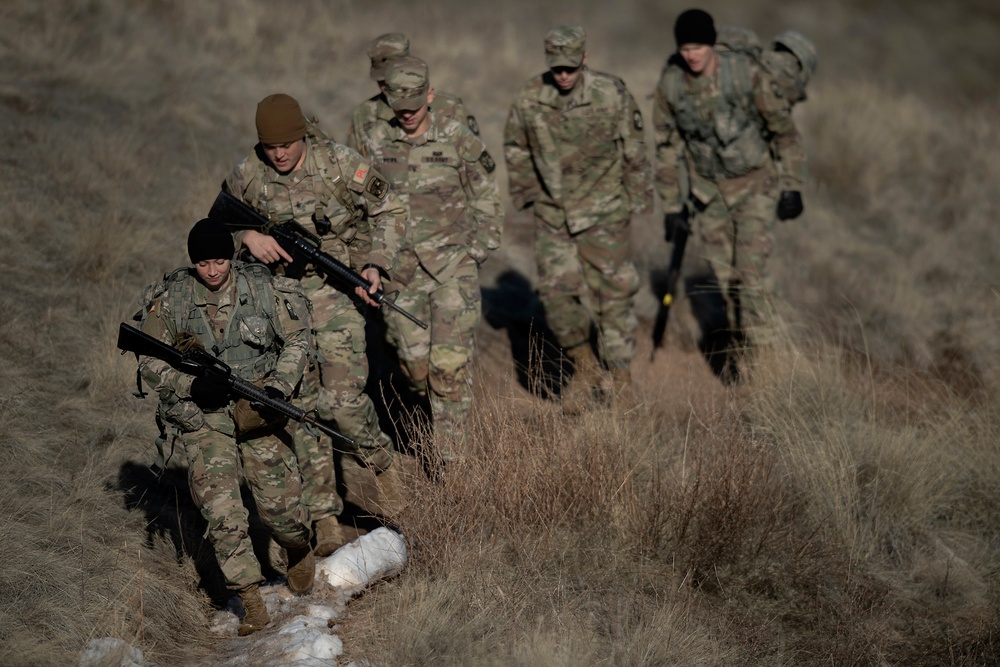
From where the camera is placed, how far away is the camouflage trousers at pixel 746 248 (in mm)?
7531

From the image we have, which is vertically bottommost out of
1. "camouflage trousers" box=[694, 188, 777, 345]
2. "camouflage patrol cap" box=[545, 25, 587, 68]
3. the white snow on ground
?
the white snow on ground

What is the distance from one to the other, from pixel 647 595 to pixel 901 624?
4.32 feet

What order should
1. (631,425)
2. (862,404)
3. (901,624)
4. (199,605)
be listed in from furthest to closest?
(862,404) → (631,425) → (901,624) → (199,605)

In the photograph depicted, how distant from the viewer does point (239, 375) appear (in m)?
4.71

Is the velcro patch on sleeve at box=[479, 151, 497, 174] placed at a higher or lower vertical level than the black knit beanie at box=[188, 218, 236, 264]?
higher

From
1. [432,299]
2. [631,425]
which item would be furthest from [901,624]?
[432,299]

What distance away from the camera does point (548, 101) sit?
23.3 feet

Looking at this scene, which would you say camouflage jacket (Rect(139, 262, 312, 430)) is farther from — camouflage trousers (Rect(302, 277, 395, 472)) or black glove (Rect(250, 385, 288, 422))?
camouflage trousers (Rect(302, 277, 395, 472))

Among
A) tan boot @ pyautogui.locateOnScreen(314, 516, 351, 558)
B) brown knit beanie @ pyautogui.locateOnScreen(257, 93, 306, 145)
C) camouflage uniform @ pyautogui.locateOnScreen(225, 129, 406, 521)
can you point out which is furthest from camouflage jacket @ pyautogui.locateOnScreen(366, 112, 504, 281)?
tan boot @ pyautogui.locateOnScreen(314, 516, 351, 558)

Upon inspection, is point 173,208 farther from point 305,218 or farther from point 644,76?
point 644,76

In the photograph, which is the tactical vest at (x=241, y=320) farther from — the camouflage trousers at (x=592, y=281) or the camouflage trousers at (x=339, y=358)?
the camouflage trousers at (x=592, y=281)

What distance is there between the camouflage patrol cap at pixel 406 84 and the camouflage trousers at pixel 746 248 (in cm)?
263

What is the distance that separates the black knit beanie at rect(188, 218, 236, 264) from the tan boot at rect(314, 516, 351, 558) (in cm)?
Result: 178

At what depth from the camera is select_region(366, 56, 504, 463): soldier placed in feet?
20.2
